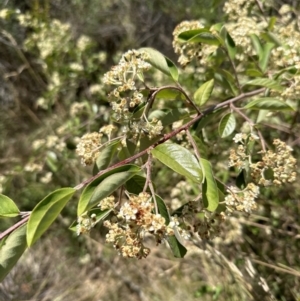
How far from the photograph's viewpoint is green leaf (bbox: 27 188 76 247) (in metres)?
0.88

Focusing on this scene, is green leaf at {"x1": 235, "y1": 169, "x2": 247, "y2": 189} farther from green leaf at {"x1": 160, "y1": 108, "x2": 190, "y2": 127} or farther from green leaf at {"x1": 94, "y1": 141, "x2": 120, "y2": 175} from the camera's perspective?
green leaf at {"x1": 94, "y1": 141, "x2": 120, "y2": 175}

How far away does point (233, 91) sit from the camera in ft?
5.18

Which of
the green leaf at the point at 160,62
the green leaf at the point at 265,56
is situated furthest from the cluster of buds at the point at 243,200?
the green leaf at the point at 265,56

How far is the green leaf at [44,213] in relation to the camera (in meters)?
0.88

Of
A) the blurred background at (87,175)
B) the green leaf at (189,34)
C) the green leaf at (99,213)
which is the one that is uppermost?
the green leaf at (189,34)

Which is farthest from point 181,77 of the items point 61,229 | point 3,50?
point 3,50

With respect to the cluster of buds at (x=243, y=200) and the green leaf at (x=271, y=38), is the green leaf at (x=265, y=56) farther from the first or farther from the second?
the cluster of buds at (x=243, y=200)

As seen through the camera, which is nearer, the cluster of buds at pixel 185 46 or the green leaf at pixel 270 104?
the green leaf at pixel 270 104

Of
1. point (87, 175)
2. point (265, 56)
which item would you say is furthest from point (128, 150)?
point (87, 175)

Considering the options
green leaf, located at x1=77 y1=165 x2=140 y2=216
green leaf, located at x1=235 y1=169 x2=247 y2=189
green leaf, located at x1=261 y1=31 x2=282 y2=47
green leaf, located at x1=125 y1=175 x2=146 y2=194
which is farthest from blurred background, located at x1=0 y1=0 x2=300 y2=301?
green leaf, located at x1=77 y1=165 x2=140 y2=216

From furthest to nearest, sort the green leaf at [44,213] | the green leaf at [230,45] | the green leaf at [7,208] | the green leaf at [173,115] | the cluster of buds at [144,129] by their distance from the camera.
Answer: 1. the green leaf at [230,45]
2. the green leaf at [173,115]
3. the cluster of buds at [144,129]
4. the green leaf at [7,208]
5. the green leaf at [44,213]

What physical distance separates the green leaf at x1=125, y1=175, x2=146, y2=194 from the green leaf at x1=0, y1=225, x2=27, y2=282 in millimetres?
280

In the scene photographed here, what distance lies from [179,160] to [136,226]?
0.61 feet

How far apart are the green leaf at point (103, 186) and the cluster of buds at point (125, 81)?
0.20 m
